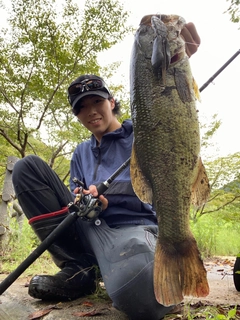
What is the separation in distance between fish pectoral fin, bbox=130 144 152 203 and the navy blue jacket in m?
0.77

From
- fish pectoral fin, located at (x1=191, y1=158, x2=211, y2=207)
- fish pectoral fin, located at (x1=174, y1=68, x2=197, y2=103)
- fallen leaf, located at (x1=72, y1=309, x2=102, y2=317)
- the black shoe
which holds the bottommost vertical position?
fallen leaf, located at (x1=72, y1=309, x2=102, y2=317)

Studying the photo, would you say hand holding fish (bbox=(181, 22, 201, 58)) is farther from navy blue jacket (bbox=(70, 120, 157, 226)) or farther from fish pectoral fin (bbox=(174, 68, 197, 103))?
navy blue jacket (bbox=(70, 120, 157, 226))

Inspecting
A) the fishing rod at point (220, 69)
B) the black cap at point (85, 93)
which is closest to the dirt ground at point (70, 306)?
the fishing rod at point (220, 69)

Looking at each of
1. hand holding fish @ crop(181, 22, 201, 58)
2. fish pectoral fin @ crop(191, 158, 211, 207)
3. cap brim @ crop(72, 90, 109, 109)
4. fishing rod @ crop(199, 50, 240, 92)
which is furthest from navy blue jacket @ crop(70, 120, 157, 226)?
hand holding fish @ crop(181, 22, 201, 58)

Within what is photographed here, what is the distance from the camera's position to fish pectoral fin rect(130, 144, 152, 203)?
219cm

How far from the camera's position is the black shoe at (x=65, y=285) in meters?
2.92

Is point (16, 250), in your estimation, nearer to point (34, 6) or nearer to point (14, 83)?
point (14, 83)

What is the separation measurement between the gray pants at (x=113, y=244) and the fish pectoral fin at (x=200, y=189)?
22.7 inches

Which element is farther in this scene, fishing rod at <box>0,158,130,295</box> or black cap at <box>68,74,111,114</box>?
black cap at <box>68,74,111,114</box>

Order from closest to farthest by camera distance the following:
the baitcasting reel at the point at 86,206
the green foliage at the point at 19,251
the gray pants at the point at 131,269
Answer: the gray pants at the point at 131,269
the baitcasting reel at the point at 86,206
the green foliage at the point at 19,251

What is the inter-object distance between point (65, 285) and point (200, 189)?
1.59m

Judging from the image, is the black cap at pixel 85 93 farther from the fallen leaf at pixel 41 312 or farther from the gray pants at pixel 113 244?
the fallen leaf at pixel 41 312

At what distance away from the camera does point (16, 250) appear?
598 centimetres

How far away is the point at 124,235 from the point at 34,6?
27.4 ft
